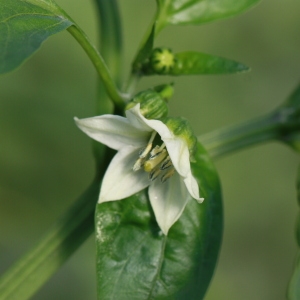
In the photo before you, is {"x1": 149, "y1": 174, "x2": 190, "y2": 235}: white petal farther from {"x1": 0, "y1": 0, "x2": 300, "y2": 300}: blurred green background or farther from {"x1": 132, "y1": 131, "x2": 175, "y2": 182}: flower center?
{"x1": 0, "y1": 0, "x2": 300, "y2": 300}: blurred green background

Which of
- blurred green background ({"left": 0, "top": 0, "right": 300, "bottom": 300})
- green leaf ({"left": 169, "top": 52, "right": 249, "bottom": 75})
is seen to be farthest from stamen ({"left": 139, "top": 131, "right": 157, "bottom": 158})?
blurred green background ({"left": 0, "top": 0, "right": 300, "bottom": 300})

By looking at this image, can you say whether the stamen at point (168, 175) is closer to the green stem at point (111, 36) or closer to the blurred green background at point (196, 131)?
the green stem at point (111, 36)

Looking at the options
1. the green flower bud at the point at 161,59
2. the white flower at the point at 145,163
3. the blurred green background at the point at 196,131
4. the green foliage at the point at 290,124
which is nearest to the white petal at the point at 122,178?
the white flower at the point at 145,163

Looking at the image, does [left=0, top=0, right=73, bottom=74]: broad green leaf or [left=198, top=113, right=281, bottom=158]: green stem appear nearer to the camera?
[left=0, top=0, right=73, bottom=74]: broad green leaf

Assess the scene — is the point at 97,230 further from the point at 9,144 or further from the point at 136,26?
the point at 136,26

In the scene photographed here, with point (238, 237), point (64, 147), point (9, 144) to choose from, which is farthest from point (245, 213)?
point (9, 144)

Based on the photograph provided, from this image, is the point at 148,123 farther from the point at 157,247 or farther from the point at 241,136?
the point at 241,136
